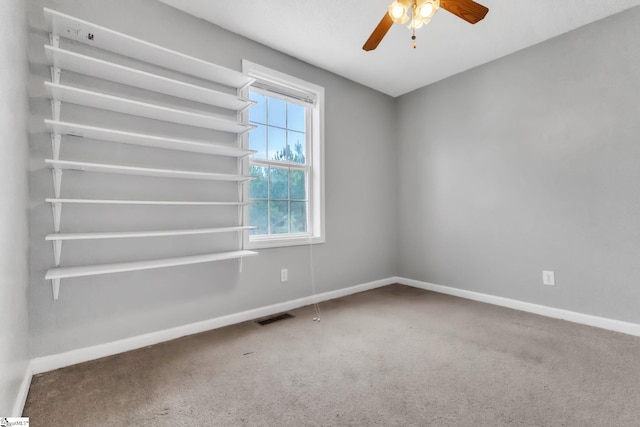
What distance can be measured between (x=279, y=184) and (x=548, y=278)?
9.02ft

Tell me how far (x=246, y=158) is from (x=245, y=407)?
194cm

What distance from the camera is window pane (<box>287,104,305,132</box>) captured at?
3.20 metres

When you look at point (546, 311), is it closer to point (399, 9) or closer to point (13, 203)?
point (399, 9)

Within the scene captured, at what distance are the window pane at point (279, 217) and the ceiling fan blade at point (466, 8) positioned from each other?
2.11 metres

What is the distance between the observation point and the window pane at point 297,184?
3.24 meters

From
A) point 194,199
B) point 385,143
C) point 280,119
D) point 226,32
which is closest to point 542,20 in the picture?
point 385,143

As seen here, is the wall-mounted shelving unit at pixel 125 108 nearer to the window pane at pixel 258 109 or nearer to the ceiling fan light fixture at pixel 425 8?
the window pane at pixel 258 109

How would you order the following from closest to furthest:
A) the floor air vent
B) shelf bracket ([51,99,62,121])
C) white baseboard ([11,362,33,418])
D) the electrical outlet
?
white baseboard ([11,362,33,418])
shelf bracket ([51,99,62,121])
the floor air vent
the electrical outlet

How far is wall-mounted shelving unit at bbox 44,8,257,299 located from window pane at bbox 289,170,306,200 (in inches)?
28.0

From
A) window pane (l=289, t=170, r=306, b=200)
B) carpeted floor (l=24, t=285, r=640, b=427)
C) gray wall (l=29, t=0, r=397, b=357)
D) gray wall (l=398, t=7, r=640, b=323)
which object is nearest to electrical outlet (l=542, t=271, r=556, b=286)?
gray wall (l=398, t=7, r=640, b=323)

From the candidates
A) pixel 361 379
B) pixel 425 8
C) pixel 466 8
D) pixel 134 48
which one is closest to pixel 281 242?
pixel 361 379

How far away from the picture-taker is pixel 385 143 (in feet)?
13.4

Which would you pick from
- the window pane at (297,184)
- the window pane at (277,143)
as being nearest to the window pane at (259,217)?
the window pane at (297,184)

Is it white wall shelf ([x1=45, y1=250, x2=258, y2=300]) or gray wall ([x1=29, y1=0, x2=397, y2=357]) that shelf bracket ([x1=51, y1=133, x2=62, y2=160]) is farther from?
white wall shelf ([x1=45, y1=250, x2=258, y2=300])
